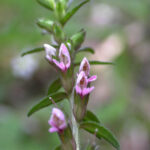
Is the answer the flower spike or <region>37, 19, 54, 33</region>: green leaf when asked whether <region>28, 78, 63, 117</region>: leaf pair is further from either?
<region>37, 19, 54, 33</region>: green leaf

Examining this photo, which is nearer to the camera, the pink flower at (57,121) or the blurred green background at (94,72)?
the pink flower at (57,121)

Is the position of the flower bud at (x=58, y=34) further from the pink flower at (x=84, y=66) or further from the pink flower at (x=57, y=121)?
the pink flower at (x=57, y=121)

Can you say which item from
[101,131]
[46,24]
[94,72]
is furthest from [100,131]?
[94,72]

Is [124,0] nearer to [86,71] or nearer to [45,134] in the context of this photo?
[45,134]

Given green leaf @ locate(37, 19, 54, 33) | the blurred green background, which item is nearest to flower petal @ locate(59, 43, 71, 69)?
green leaf @ locate(37, 19, 54, 33)

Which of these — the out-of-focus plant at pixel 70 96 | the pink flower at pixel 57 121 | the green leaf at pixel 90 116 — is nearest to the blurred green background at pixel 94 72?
the green leaf at pixel 90 116
